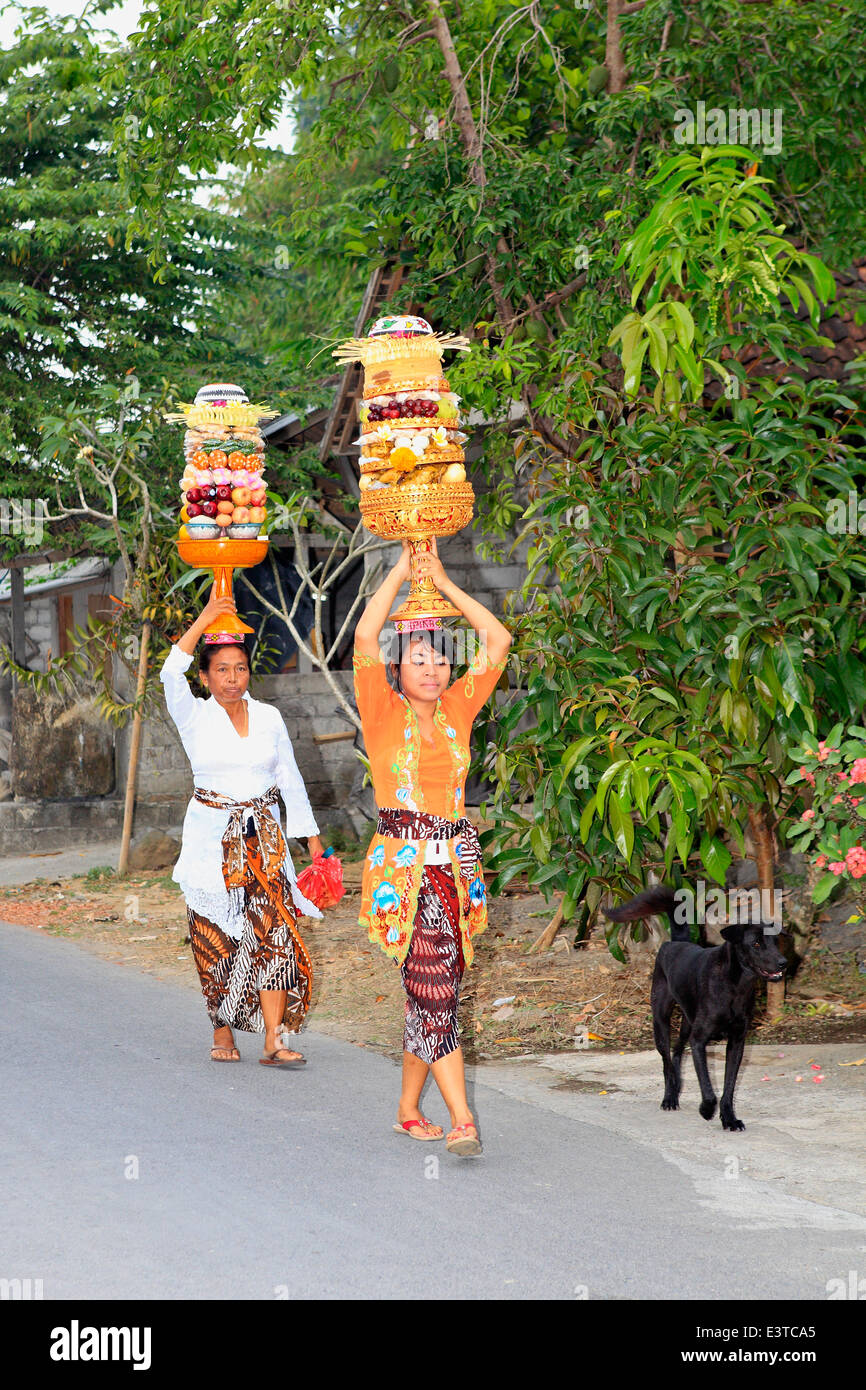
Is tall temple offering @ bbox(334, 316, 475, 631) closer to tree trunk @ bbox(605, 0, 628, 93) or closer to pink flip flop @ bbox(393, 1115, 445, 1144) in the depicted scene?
pink flip flop @ bbox(393, 1115, 445, 1144)

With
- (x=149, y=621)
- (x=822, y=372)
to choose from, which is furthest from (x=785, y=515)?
(x=149, y=621)

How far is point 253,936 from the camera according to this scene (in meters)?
6.75

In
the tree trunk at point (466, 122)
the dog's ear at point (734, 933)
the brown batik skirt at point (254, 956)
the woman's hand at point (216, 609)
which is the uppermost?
the tree trunk at point (466, 122)

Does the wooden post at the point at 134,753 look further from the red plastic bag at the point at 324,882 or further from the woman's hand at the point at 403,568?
the woman's hand at the point at 403,568

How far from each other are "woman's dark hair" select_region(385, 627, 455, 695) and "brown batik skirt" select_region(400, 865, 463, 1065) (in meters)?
0.76

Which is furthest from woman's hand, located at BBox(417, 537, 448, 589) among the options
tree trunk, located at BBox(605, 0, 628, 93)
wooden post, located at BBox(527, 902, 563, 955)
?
tree trunk, located at BBox(605, 0, 628, 93)

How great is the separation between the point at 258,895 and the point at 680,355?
3039 mm

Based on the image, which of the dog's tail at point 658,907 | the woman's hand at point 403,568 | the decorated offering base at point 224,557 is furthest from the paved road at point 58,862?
the woman's hand at point 403,568

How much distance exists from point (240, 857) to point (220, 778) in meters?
0.37

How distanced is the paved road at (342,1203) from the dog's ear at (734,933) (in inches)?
29.2

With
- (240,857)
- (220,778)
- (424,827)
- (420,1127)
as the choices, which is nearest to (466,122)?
(220,778)

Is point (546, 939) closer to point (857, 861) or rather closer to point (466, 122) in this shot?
point (857, 861)

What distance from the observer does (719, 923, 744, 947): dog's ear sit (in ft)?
18.4

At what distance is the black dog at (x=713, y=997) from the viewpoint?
5.58m
